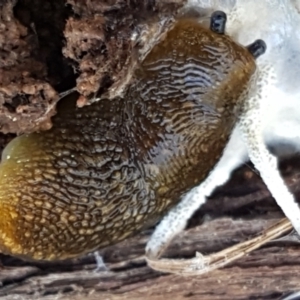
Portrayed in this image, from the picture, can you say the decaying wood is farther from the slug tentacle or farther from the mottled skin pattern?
the slug tentacle

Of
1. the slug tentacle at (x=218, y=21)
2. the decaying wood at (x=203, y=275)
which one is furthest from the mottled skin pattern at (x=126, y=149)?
the decaying wood at (x=203, y=275)

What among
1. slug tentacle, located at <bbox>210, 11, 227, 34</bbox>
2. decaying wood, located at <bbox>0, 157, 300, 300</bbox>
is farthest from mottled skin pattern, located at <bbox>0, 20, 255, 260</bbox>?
decaying wood, located at <bbox>0, 157, 300, 300</bbox>

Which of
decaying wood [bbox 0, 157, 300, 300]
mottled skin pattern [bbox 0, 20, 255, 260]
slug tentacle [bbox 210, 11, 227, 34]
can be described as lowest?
decaying wood [bbox 0, 157, 300, 300]

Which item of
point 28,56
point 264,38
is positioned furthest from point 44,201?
point 264,38

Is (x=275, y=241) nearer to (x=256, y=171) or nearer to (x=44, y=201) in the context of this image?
(x=256, y=171)

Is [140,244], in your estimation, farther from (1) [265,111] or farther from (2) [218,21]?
(2) [218,21]

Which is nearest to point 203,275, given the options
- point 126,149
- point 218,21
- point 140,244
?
point 140,244
